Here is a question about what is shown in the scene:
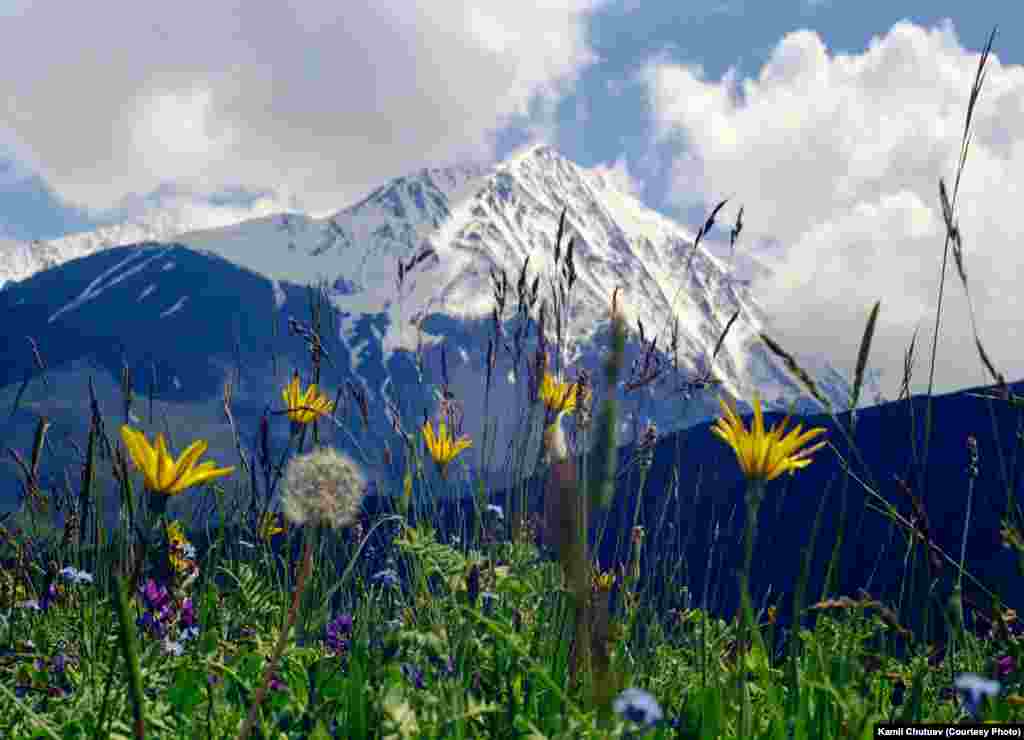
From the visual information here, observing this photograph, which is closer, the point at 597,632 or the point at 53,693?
the point at 597,632

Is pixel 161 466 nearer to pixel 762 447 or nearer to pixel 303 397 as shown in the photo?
pixel 762 447

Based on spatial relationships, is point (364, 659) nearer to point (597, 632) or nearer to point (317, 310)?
point (317, 310)

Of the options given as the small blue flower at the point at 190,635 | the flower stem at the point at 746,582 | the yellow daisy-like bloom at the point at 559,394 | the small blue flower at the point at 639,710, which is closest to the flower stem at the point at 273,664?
the small blue flower at the point at 639,710

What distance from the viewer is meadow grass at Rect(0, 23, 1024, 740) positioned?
4.42 ft

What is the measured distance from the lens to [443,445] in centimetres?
335

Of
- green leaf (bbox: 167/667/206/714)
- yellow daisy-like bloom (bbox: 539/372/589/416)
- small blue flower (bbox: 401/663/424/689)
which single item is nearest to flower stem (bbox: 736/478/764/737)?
small blue flower (bbox: 401/663/424/689)

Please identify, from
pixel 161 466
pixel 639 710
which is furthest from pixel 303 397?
pixel 639 710

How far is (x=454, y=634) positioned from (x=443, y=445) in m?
1.30

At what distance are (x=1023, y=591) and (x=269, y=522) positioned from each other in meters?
55.9

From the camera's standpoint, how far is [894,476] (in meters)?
2.06

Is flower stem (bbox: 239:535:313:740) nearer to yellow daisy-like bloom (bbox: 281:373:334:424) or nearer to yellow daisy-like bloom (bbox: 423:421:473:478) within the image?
yellow daisy-like bloom (bbox: 423:421:473:478)

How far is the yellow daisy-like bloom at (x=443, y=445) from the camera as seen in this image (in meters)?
3.25

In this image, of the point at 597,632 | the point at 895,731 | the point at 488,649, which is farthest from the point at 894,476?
the point at 597,632

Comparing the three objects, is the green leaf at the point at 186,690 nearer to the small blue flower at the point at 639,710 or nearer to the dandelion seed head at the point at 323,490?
the dandelion seed head at the point at 323,490
